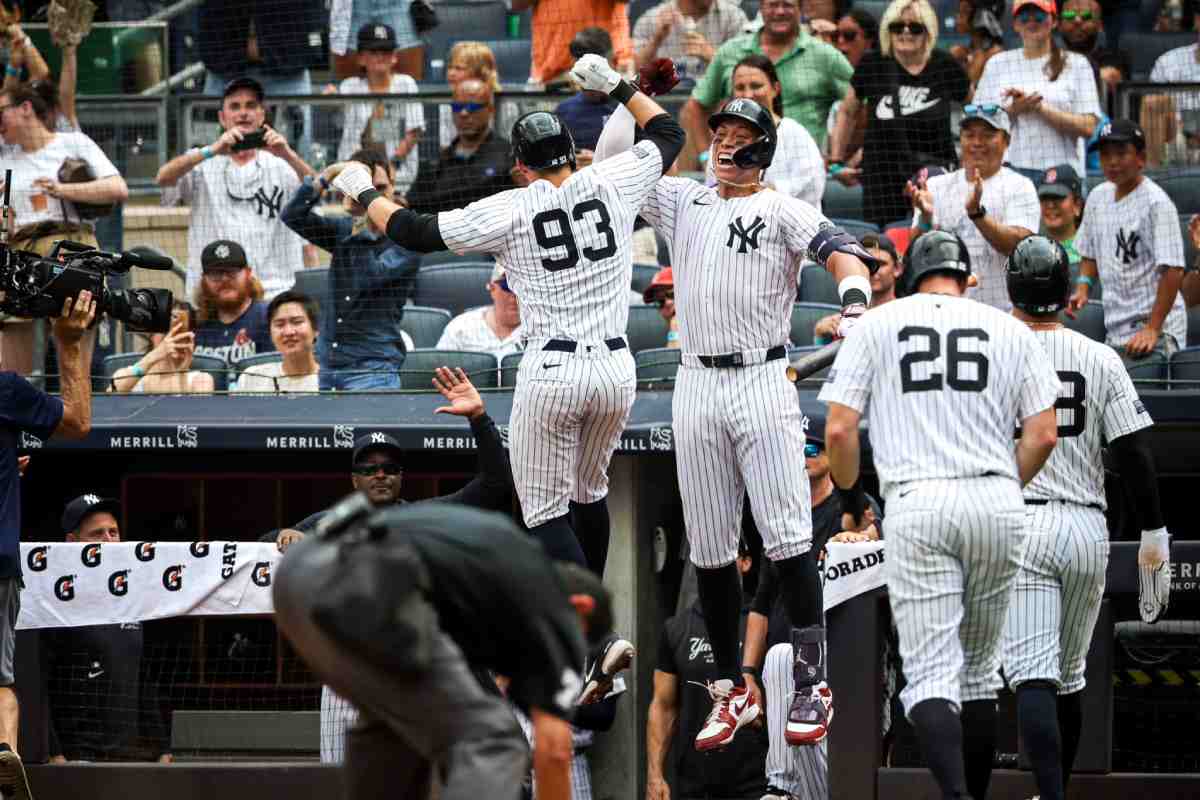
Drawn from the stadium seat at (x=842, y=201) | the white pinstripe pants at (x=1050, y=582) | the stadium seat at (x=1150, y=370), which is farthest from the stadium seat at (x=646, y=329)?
the white pinstripe pants at (x=1050, y=582)

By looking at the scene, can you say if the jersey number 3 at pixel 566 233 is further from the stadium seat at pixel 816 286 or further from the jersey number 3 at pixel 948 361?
the stadium seat at pixel 816 286

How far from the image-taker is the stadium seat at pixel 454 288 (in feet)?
33.6

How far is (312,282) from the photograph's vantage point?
9984 millimetres

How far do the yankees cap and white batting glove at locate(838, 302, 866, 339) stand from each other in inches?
161

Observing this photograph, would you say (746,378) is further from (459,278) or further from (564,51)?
(564,51)

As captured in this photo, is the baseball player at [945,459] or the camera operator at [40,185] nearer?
the baseball player at [945,459]

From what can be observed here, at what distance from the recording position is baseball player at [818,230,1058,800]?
5582mm

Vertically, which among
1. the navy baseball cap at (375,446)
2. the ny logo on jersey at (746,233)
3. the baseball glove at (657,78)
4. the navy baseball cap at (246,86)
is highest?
the navy baseball cap at (246,86)

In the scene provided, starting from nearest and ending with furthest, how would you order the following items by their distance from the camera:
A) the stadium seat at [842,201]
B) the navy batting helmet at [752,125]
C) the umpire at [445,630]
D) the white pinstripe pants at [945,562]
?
1. the umpire at [445,630]
2. the white pinstripe pants at [945,562]
3. the navy batting helmet at [752,125]
4. the stadium seat at [842,201]

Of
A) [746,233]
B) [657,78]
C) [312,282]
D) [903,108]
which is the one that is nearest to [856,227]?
[903,108]

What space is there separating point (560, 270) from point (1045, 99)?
4.44 metres

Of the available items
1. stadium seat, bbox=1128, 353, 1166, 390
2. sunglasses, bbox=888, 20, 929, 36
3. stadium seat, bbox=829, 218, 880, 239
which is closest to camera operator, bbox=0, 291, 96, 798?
stadium seat, bbox=829, 218, 880, 239

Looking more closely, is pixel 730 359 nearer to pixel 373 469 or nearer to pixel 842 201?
pixel 373 469

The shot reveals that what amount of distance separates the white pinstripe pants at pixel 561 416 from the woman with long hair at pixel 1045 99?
422cm
